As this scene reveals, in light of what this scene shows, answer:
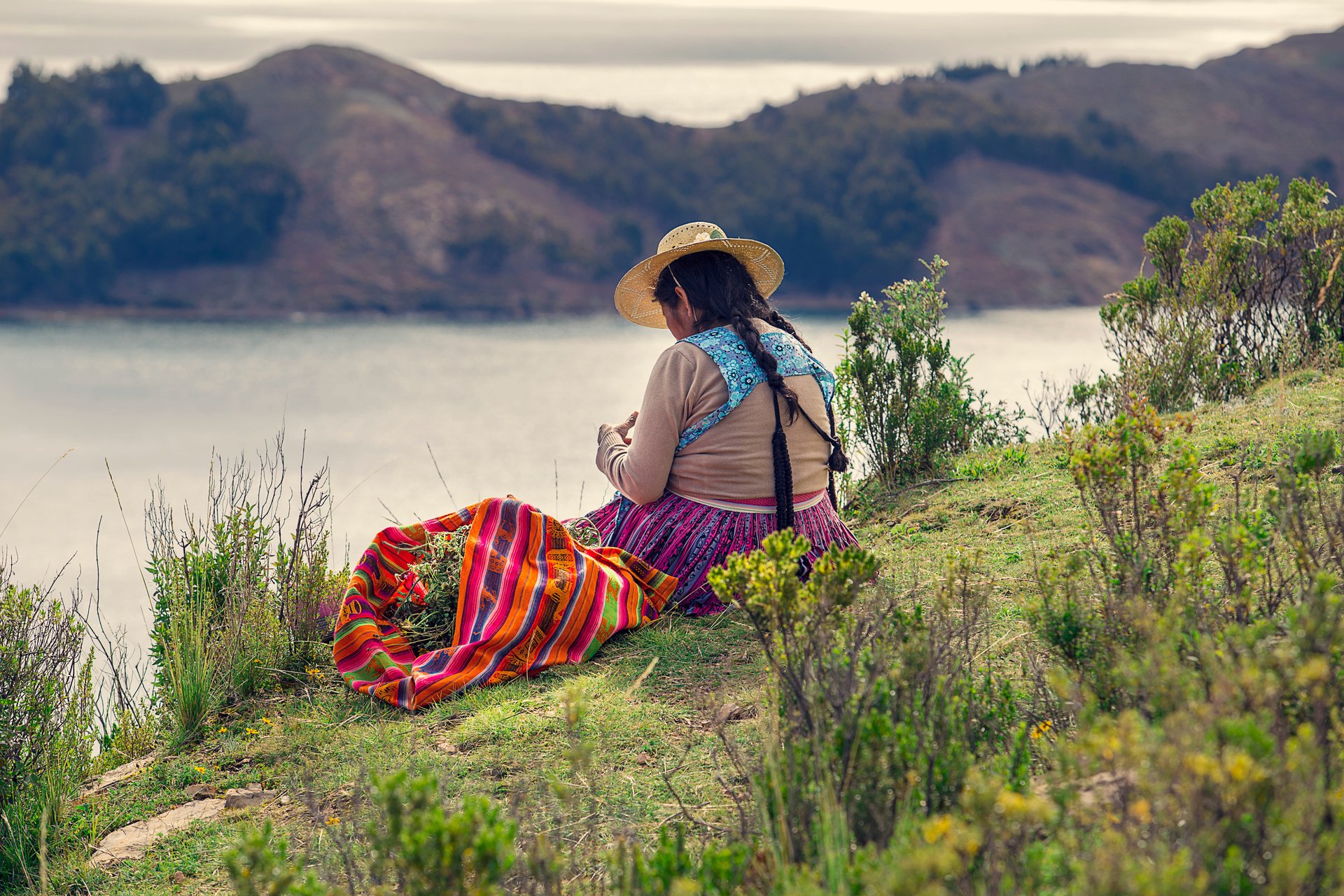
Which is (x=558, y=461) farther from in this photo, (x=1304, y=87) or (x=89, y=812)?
(x=1304, y=87)

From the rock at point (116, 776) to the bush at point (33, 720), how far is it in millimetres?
69

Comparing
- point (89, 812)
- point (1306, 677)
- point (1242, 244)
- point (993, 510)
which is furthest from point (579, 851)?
point (1242, 244)

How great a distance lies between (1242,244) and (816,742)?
5.86 m

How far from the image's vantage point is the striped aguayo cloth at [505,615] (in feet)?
10.9

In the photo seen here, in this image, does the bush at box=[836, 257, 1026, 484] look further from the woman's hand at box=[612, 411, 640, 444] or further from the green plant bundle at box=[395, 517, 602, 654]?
the green plant bundle at box=[395, 517, 602, 654]

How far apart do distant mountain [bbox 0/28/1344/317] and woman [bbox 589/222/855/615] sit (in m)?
36.4

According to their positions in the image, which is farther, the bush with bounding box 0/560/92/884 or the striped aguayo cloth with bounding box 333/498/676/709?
the striped aguayo cloth with bounding box 333/498/676/709

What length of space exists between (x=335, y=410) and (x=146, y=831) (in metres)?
16.6

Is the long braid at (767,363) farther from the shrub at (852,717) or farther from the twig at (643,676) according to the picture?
the shrub at (852,717)

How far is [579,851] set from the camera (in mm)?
2195

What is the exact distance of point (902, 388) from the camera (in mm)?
5609

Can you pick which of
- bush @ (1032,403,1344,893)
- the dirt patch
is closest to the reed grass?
bush @ (1032,403,1344,893)

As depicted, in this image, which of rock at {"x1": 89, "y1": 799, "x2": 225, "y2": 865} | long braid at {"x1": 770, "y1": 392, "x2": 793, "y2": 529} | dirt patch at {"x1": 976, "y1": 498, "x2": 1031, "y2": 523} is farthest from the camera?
dirt patch at {"x1": 976, "y1": 498, "x2": 1031, "y2": 523}

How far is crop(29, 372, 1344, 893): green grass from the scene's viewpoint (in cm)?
257
